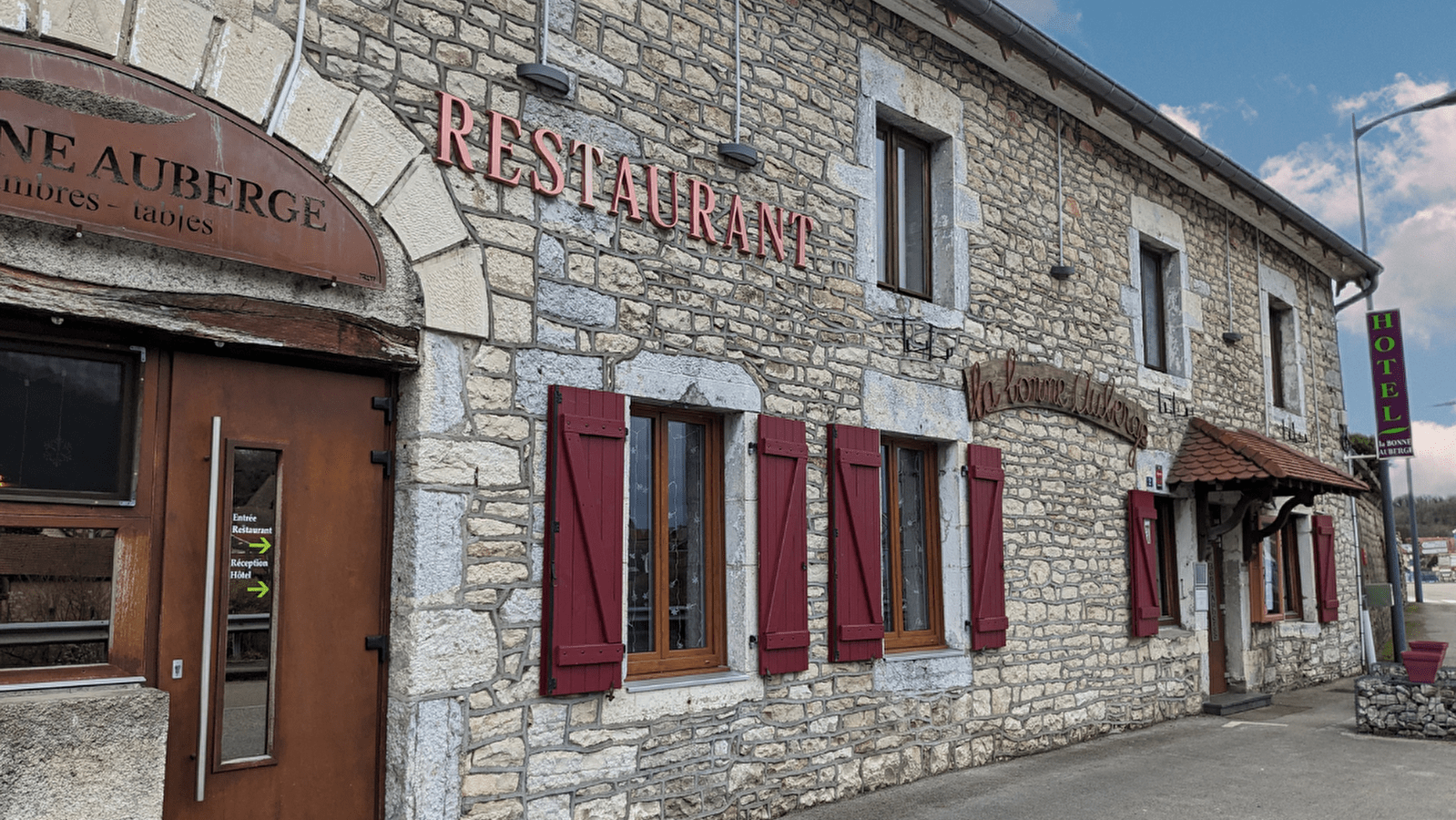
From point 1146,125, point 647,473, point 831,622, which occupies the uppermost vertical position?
point 1146,125

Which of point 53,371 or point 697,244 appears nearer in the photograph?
point 53,371

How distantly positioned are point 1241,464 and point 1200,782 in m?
3.36

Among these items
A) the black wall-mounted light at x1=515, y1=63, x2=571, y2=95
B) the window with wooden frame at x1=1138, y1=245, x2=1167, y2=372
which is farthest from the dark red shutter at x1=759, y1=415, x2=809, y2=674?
the window with wooden frame at x1=1138, y1=245, x2=1167, y2=372

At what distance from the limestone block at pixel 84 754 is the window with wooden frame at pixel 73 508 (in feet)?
0.65

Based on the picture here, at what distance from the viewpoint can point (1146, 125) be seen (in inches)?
335

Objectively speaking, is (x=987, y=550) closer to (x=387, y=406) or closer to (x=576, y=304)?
(x=576, y=304)

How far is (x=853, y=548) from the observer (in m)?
5.86

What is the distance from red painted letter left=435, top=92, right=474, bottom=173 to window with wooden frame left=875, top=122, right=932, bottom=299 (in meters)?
3.09

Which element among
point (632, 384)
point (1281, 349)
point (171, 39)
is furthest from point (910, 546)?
point (1281, 349)

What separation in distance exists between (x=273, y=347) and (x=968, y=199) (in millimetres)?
4814

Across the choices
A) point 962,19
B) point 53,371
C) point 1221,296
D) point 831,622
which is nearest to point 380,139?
point 53,371

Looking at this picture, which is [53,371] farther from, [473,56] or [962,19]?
[962,19]

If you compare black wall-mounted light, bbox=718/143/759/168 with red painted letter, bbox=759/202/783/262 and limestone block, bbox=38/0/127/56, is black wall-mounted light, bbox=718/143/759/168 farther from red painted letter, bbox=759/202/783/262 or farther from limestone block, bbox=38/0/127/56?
limestone block, bbox=38/0/127/56

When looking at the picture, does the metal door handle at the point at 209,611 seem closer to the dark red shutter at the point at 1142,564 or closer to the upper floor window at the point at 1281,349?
the dark red shutter at the point at 1142,564
